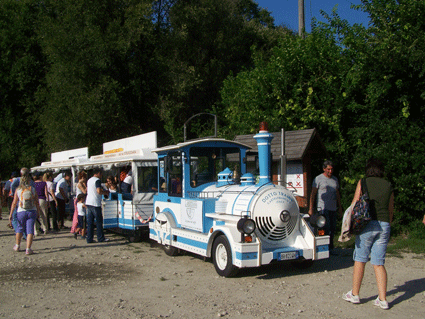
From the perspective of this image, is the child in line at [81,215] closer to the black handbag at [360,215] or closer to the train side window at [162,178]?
the train side window at [162,178]

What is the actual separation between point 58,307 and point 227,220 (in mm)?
2911

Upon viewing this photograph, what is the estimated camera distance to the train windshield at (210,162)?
8.60 metres

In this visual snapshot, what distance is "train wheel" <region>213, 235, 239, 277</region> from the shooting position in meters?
6.86

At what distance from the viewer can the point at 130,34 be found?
21953 mm

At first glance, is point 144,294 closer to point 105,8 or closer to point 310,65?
point 310,65

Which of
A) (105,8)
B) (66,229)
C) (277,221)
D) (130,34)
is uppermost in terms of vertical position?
(105,8)

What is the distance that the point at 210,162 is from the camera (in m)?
8.81

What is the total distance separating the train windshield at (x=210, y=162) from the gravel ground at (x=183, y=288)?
1.70 metres

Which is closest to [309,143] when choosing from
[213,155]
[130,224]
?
[213,155]

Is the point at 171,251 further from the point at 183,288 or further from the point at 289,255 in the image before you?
the point at 289,255

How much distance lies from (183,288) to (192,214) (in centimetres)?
183

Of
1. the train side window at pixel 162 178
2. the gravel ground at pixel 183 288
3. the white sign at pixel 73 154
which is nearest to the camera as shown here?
the gravel ground at pixel 183 288

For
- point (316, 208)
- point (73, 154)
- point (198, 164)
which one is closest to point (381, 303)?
point (316, 208)

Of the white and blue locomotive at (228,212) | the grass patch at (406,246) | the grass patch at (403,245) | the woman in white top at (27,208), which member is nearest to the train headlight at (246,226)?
the white and blue locomotive at (228,212)
